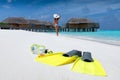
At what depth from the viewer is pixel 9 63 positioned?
11.7 ft

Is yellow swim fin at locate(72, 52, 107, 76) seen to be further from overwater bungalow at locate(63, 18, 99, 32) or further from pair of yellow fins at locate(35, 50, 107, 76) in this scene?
overwater bungalow at locate(63, 18, 99, 32)

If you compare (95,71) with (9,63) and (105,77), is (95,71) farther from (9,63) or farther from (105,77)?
(9,63)

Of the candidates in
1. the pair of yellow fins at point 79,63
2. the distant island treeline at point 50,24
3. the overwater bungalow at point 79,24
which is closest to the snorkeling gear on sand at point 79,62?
the pair of yellow fins at point 79,63

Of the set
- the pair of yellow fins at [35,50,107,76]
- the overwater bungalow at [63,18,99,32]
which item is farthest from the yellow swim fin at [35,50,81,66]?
the overwater bungalow at [63,18,99,32]

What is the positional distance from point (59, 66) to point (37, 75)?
0.75 meters

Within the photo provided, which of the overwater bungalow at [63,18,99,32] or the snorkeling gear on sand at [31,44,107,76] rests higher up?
the overwater bungalow at [63,18,99,32]

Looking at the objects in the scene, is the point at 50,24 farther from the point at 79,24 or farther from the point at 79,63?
the point at 79,63

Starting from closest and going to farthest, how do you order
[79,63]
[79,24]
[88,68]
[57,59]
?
1. [88,68]
2. [79,63]
3. [57,59]
4. [79,24]

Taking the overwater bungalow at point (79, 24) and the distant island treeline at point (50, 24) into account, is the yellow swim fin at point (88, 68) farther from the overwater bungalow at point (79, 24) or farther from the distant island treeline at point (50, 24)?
the overwater bungalow at point (79, 24)

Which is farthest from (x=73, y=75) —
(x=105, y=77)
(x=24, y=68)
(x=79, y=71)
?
(x=24, y=68)

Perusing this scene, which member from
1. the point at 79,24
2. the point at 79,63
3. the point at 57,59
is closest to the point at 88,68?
the point at 79,63

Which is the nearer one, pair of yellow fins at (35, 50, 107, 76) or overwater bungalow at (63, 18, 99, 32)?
pair of yellow fins at (35, 50, 107, 76)

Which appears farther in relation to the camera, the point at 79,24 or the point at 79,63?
the point at 79,24

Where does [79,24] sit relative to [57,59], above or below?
above
